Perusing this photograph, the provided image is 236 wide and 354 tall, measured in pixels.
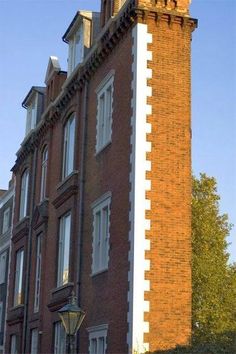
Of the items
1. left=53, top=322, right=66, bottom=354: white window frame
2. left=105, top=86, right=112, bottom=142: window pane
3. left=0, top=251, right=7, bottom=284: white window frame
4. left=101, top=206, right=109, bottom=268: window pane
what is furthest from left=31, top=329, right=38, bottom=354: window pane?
left=0, top=251, right=7, bottom=284: white window frame

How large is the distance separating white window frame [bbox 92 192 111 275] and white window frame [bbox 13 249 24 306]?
1071 centimetres

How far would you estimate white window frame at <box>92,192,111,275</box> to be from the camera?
69.2 ft

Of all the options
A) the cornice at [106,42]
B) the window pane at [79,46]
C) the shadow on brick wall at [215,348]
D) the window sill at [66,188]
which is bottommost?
the shadow on brick wall at [215,348]

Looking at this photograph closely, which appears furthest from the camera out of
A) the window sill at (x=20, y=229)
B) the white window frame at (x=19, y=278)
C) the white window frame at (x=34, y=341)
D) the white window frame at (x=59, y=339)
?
the white window frame at (x=19, y=278)

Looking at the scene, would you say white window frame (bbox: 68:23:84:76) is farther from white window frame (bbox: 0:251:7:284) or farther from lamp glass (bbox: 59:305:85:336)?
white window frame (bbox: 0:251:7:284)

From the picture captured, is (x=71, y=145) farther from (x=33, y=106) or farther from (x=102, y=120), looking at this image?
(x=33, y=106)

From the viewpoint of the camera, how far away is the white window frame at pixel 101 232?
21078 mm

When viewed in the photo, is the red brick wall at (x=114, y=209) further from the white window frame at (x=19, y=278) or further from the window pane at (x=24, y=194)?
the window pane at (x=24, y=194)

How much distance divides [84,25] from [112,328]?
1201cm

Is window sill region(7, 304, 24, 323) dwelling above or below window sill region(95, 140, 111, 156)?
below

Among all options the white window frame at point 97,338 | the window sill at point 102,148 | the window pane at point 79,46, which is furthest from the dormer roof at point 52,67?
the white window frame at point 97,338

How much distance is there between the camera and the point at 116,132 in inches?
832

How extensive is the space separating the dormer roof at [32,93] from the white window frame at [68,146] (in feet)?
22.9

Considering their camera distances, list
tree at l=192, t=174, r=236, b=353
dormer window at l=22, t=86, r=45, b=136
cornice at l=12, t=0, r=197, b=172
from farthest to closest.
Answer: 1. tree at l=192, t=174, r=236, b=353
2. dormer window at l=22, t=86, r=45, b=136
3. cornice at l=12, t=0, r=197, b=172
